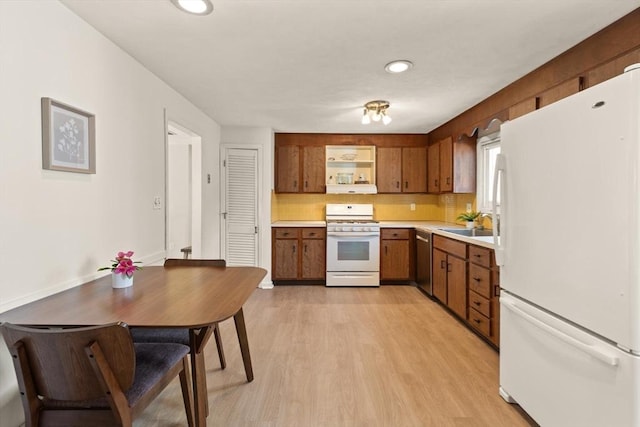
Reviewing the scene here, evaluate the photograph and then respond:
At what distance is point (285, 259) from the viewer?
188 inches

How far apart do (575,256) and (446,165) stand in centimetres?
310

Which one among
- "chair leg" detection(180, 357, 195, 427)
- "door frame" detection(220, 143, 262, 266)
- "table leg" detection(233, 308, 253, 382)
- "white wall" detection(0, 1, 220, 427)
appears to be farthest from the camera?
"door frame" detection(220, 143, 262, 266)

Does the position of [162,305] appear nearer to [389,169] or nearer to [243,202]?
[243,202]

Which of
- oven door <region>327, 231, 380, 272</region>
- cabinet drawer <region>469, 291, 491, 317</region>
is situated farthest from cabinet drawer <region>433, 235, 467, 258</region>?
oven door <region>327, 231, 380, 272</region>

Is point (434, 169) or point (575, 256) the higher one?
point (434, 169)

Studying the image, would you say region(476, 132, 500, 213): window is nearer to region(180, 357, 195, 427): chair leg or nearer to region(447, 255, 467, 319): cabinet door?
region(447, 255, 467, 319): cabinet door

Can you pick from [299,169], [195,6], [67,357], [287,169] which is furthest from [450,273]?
[67,357]

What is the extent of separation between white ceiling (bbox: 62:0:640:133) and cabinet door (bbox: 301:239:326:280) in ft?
6.82

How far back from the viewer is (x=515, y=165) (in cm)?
186

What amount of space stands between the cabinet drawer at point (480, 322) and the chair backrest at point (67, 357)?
8.47 feet

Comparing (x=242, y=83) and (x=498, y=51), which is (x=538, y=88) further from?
(x=242, y=83)

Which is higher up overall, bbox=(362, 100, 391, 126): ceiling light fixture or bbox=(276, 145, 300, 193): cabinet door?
bbox=(362, 100, 391, 126): ceiling light fixture

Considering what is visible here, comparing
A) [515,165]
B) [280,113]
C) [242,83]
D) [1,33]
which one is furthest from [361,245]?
[1,33]

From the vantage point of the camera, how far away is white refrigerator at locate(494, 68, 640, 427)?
1204mm
